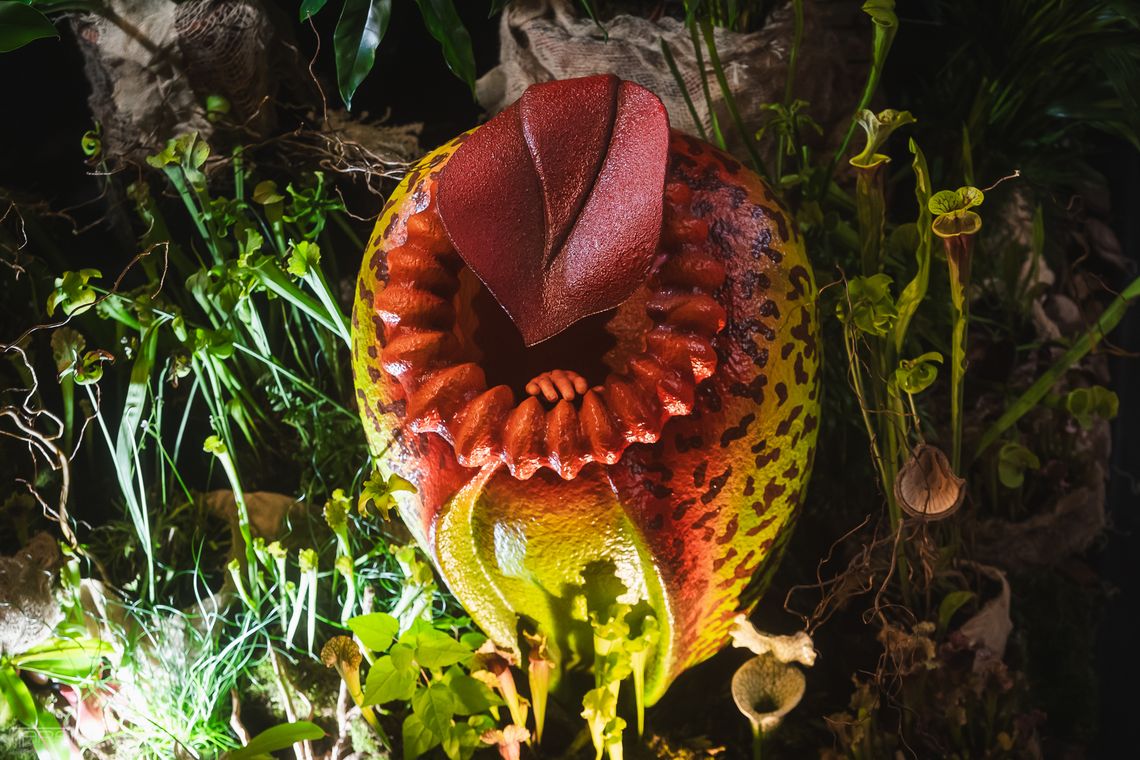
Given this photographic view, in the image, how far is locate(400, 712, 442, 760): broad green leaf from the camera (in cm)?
103

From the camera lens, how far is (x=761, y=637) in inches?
40.5

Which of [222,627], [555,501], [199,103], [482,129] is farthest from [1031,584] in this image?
[199,103]

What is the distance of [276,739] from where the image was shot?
1055 millimetres

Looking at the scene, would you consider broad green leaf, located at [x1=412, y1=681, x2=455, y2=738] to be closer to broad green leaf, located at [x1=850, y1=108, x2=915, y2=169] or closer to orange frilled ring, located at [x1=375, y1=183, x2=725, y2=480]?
orange frilled ring, located at [x1=375, y1=183, x2=725, y2=480]

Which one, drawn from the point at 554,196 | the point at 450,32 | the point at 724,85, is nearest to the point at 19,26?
the point at 450,32

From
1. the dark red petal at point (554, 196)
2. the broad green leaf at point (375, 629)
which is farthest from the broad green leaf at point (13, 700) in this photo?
the dark red petal at point (554, 196)

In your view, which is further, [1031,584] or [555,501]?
[1031,584]

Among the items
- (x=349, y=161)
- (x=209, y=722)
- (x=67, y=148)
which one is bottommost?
(x=209, y=722)

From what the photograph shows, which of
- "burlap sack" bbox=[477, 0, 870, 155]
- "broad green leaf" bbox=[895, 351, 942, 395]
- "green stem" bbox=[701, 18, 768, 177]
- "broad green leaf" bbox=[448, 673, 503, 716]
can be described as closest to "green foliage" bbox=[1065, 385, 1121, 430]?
"broad green leaf" bbox=[895, 351, 942, 395]

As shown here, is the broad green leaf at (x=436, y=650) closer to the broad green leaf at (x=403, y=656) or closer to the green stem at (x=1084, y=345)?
the broad green leaf at (x=403, y=656)

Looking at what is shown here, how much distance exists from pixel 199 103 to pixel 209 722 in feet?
2.79

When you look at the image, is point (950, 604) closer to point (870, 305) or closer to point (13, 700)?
point (870, 305)

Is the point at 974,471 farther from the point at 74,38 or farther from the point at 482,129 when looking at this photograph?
the point at 74,38

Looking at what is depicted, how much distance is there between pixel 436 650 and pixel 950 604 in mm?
601
